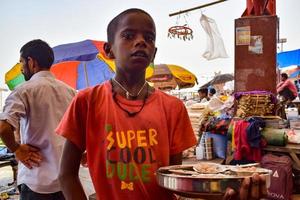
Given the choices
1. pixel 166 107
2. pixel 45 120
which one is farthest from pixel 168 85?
pixel 166 107

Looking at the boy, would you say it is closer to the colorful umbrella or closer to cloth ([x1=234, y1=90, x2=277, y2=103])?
cloth ([x1=234, y1=90, x2=277, y2=103])

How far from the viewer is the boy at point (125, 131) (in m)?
1.12

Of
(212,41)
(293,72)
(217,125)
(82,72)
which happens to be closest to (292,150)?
(217,125)

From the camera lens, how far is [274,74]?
4.32 metres

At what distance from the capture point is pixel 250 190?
3.01ft

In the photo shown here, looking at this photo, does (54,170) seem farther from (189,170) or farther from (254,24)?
(254,24)

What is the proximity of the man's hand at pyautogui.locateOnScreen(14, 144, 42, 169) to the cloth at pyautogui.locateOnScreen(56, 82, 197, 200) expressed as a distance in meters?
1.05

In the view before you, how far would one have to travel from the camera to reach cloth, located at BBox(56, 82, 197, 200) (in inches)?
44.0

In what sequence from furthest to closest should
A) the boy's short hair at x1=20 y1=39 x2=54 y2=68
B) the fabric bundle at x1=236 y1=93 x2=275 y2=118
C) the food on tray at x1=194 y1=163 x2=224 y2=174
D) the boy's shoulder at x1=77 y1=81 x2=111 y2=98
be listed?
the fabric bundle at x1=236 y1=93 x2=275 y2=118
the boy's short hair at x1=20 y1=39 x2=54 y2=68
the boy's shoulder at x1=77 y1=81 x2=111 y2=98
the food on tray at x1=194 y1=163 x2=224 y2=174

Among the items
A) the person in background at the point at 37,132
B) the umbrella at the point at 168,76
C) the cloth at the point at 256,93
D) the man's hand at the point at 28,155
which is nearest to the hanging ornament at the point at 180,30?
the umbrella at the point at 168,76

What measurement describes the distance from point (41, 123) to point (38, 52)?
499 millimetres

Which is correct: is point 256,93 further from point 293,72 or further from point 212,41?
point 293,72

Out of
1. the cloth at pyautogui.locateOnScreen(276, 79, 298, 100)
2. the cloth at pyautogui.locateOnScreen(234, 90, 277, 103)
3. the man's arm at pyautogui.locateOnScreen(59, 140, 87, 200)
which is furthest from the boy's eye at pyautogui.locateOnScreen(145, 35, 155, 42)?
the cloth at pyautogui.locateOnScreen(276, 79, 298, 100)

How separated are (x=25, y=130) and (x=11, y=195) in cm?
340
